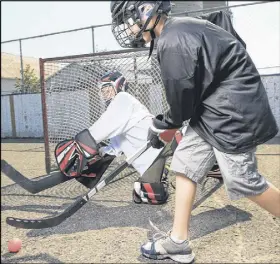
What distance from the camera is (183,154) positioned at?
215cm

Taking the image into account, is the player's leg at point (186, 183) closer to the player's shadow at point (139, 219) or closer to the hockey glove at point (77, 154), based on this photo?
the player's shadow at point (139, 219)

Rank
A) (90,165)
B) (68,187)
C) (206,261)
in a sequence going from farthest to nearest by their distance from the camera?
(68,187) < (90,165) < (206,261)

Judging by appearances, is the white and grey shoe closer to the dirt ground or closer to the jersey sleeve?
the dirt ground

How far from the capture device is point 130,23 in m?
2.15

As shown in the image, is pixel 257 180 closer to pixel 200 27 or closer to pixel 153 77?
pixel 200 27

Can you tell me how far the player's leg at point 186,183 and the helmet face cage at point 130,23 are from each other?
0.66 m

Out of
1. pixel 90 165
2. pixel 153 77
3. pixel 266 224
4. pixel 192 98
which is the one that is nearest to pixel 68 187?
pixel 90 165

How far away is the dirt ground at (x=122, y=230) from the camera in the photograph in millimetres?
2211

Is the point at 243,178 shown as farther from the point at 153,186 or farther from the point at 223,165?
the point at 153,186

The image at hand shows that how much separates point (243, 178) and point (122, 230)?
1.08 meters

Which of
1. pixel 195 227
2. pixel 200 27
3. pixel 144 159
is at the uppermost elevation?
pixel 200 27

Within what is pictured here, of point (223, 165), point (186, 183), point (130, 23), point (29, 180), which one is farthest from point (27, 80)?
point (223, 165)

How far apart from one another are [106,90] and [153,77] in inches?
49.3

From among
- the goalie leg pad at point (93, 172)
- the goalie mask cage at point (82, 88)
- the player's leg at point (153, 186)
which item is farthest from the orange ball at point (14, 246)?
the goalie mask cage at point (82, 88)
